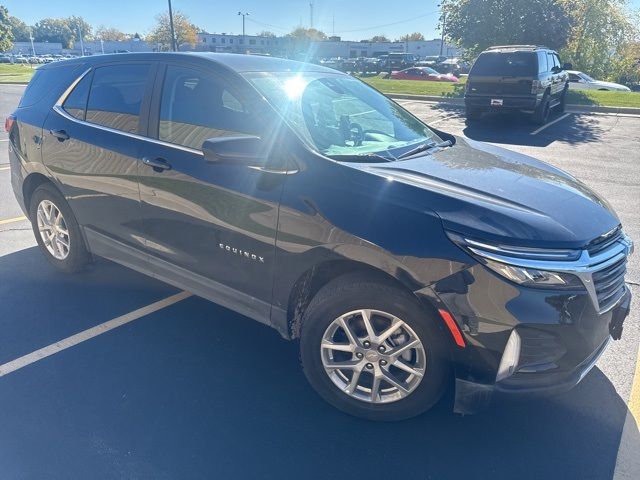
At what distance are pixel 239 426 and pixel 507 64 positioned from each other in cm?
1272

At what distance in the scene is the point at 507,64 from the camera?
1298 centimetres

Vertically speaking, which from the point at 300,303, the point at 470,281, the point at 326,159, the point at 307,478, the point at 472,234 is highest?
the point at 326,159

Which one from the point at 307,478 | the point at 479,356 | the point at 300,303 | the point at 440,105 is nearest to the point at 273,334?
the point at 300,303

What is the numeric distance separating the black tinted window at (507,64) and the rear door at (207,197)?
11.5m

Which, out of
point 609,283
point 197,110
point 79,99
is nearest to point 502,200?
point 609,283

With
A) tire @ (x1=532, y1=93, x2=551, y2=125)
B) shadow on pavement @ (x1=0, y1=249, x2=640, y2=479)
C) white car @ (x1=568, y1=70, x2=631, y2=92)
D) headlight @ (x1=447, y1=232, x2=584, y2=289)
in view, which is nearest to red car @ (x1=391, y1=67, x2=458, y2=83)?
white car @ (x1=568, y1=70, x2=631, y2=92)

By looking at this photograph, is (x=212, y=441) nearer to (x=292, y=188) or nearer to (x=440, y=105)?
(x=292, y=188)

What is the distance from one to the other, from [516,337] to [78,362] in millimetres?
2572

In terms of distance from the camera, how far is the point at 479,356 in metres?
2.36

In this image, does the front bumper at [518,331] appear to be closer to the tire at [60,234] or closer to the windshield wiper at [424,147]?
the windshield wiper at [424,147]

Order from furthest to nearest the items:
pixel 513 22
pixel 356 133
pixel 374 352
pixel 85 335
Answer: pixel 513 22, pixel 85 335, pixel 356 133, pixel 374 352

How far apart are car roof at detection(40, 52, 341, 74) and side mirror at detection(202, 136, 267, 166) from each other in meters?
0.66

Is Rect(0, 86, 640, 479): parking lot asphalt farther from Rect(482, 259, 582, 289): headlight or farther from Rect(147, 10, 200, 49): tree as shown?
Rect(147, 10, 200, 49): tree

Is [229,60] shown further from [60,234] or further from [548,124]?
[548,124]
